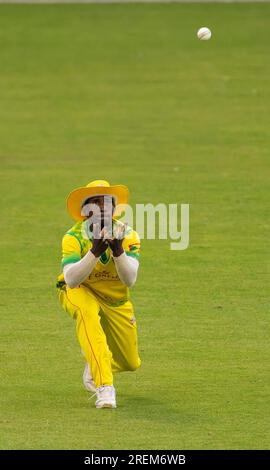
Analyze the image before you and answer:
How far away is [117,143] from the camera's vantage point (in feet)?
72.9

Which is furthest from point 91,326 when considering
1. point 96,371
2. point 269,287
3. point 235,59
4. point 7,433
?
point 235,59

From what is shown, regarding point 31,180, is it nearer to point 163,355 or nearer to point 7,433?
point 163,355

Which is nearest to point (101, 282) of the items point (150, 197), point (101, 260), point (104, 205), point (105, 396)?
point (101, 260)

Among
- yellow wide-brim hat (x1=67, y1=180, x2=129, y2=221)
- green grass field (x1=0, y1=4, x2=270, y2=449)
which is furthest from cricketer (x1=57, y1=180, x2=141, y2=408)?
green grass field (x1=0, y1=4, x2=270, y2=449)

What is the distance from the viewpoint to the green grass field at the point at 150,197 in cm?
1003

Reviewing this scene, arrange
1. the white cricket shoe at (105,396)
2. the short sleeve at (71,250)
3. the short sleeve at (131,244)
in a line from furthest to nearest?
1. the short sleeve at (131,244)
2. the short sleeve at (71,250)
3. the white cricket shoe at (105,396)

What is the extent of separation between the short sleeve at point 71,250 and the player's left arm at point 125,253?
31cm

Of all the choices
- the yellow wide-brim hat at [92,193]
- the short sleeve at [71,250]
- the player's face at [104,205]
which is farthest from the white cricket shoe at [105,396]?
the yellow wide-brim hat at [92,193]

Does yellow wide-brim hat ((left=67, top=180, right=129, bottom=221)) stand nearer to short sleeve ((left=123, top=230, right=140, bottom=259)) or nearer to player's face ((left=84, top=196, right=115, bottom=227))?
player's face ((left=84, top=196, right=115, bottom=227))

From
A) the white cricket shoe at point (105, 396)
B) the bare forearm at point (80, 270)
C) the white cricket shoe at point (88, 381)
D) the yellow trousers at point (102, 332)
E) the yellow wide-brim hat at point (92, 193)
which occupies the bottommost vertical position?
the white cricket shoe at point (105, 396)

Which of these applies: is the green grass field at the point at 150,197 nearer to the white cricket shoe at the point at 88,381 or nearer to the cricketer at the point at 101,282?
the white cricket shoe at the point at 88,381

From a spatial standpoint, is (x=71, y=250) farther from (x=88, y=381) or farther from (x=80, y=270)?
(x=88, y=381)

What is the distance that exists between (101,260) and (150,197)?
8014mm

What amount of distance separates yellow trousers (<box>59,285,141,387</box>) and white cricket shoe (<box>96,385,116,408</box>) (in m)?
0.03
